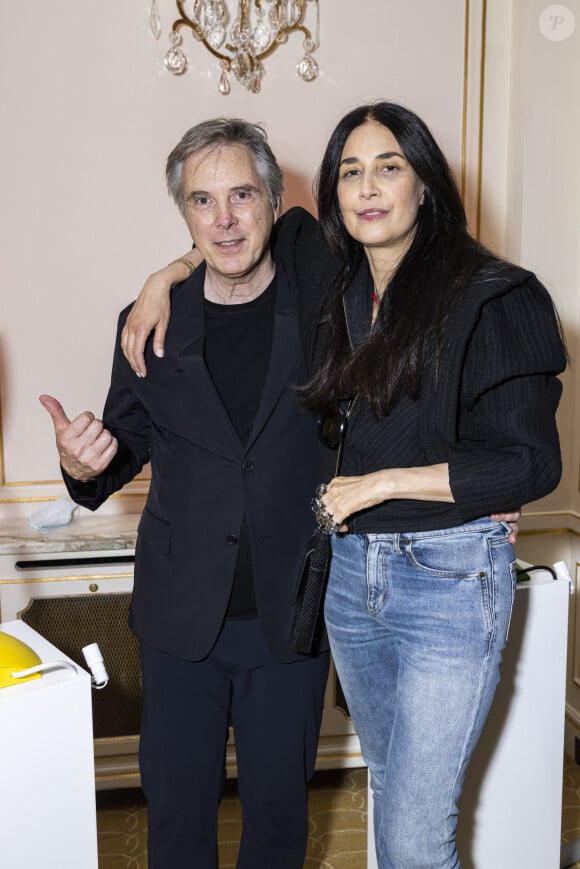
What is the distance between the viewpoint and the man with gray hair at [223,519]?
5.40 feet

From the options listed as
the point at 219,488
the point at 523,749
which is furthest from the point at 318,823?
the point at 219,488

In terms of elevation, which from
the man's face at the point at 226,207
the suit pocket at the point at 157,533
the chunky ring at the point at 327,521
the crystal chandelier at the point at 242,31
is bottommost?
the suit pocket at the point at 157,533

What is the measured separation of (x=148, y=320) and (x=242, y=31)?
1361 millimetres

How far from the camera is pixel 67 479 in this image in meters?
1.76

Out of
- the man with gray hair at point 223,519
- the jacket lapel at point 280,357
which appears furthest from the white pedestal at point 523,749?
the jacket lapel at point 280,357

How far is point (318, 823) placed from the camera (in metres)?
2.54

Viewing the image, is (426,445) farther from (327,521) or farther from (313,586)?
(313,586)

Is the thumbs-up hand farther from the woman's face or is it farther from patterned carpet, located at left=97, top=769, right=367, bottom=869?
patterned carpet, located at left=97, top=769, right=367, bottom=869

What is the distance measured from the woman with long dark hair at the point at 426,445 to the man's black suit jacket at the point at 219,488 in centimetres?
13

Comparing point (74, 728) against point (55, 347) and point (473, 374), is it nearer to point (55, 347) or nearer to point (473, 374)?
point (473, 374)

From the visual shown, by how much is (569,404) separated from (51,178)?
5.70 feet

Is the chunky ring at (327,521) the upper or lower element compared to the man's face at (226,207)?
lower

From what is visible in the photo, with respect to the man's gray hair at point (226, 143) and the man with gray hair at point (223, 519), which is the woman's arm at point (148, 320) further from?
the man's gray hair at point (226, 143)

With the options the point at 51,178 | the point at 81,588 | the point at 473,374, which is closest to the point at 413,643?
the point at 473,374
